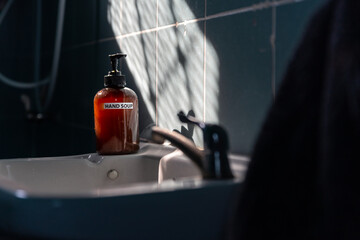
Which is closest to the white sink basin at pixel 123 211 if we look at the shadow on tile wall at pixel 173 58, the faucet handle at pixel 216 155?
the faucet handle at pixel 216 155

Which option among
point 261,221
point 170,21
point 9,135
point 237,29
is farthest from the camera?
point 9,135

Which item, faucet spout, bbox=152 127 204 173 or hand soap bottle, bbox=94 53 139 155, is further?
hand soap bottle, bbox=94 53 139 155

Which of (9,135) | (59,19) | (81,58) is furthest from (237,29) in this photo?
(9,135)

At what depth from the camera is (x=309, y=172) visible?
1.32 ft

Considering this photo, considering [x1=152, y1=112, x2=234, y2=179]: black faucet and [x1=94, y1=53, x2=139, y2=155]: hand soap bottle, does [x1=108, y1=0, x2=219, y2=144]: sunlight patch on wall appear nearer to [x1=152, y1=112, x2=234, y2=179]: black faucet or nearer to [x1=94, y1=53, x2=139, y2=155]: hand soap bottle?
[x1=94, y1=53, x2=139, y2=155]: hand soap bottle

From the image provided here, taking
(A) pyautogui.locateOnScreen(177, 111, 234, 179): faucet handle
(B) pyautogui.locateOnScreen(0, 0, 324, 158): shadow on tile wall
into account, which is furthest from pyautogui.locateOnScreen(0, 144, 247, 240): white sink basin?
(B) pyautogui.locateOnScreen(0, 0, 324, 158): shadow on tile wall

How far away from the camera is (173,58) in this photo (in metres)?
0.85

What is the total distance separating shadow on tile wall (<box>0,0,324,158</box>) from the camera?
Result: 647 mm

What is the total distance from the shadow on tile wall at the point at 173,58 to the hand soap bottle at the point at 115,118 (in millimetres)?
89

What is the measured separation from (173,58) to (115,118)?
160 millimetres

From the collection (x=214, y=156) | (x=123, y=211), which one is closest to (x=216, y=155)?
(x=214, y=156)

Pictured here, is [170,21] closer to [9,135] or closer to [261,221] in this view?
[261,221]

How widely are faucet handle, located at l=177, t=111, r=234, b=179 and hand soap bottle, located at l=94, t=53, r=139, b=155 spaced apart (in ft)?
0.89

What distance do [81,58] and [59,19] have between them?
16 cm
